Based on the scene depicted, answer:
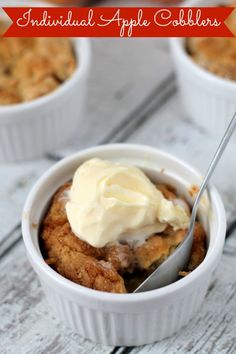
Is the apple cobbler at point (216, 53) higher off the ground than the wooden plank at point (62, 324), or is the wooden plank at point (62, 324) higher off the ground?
the apple cobbler at point (216, 53)

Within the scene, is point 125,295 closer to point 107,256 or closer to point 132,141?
point 107,256

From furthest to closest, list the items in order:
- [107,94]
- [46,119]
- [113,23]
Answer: [107,94], [46,119], [113,23]

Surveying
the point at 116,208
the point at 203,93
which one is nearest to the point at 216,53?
the point at 203,93

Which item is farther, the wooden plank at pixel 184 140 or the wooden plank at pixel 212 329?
the wooden plank at pixel 184 140

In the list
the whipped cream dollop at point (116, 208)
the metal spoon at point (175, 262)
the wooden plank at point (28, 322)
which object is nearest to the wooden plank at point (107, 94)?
the wooden plank at point (28, 322)

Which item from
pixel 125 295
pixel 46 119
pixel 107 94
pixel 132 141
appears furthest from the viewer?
pixel 107 94

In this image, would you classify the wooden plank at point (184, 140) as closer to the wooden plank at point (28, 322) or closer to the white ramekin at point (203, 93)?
the white ramekin at point (203, 93)

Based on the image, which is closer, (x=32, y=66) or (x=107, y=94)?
(x=32, y=66)

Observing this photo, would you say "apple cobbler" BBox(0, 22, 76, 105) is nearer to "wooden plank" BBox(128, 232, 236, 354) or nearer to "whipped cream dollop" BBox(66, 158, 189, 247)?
"whipped cream dollop" BBox(66, 158, 189, 247)

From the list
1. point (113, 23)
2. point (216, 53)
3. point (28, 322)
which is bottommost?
point (28, 322)

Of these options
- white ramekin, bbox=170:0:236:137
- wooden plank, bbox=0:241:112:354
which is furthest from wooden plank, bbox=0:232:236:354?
white ramekin, bbox=170:0:236:137
